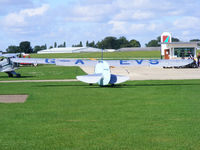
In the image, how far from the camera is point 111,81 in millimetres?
20719

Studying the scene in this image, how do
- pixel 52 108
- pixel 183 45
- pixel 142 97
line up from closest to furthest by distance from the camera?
1. pixel 52 108
2. pixel 142 97
3. pixel 183 45

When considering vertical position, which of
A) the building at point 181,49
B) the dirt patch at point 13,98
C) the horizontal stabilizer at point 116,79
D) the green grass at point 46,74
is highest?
the building at point 181,49

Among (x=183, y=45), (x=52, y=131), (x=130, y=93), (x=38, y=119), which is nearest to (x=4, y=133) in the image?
(x=52, y=131)

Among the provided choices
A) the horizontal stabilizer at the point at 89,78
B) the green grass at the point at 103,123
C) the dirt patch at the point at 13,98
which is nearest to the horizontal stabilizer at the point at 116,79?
the horizontal stabilizer at the point at 89,78

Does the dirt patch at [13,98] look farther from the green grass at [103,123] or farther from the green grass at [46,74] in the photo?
the green grass at [46,74]

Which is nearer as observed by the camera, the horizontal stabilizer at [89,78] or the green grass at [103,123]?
the green grass at [103,123]

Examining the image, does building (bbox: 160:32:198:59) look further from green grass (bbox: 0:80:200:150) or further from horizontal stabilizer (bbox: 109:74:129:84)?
green grass (bbox: 0:80:200:150)

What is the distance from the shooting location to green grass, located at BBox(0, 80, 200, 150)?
810 centimetres

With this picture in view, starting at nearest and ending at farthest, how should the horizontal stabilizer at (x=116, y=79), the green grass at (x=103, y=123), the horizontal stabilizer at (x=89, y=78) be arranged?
the green grass at (x=103, y=123) → the horizontal stabilizer at (x=89, y=78) → the horizontal stabilizer at (x=116, y=79)

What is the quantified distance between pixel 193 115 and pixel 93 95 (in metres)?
6.40

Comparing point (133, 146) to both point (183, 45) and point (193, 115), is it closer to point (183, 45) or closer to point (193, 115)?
point (193, 115)

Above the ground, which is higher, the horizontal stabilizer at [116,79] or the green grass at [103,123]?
the horizontal stabilizer at [116,79]

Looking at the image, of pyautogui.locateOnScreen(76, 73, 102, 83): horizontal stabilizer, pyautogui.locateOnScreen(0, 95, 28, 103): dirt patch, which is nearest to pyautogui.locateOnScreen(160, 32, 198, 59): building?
pyautogui.locateOnScreen(76, 73, 102, 83): horizontal stabilizer

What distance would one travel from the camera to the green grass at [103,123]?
810cm
